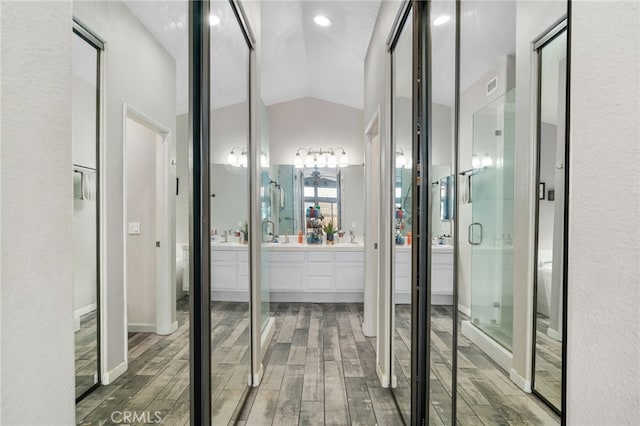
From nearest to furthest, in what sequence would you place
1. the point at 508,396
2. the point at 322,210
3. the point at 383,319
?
the point at 508,396 < the point at 383,319 < the point at 322,210

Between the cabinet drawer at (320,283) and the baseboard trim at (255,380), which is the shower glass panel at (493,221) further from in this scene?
A: the cabinet drawer at (320,283)

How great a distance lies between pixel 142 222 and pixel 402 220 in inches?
62.0

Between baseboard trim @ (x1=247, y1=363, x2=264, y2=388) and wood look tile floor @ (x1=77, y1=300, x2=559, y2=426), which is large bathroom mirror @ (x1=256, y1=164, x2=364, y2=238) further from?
baseboard trim @ (x1=247, y1=363, x2=264, y2=388)

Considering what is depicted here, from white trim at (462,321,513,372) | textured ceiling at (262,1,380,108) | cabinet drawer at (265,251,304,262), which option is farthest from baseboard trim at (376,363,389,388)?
textured ceiling at (262,1,380,108)

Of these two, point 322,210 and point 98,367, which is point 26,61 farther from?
point 322,210

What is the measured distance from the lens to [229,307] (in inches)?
71.4

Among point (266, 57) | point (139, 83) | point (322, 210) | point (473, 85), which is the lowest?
point (322, 210)

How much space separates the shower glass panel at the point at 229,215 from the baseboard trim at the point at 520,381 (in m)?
1.20

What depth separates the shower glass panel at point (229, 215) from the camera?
1582mm

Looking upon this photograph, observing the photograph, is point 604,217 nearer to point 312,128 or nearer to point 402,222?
point 402,222

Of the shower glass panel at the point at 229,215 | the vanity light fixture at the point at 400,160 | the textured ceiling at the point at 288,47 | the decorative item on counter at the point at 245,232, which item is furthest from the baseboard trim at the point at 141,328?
the vanity light fixture at the point at 400,160

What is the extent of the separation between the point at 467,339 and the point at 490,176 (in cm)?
60

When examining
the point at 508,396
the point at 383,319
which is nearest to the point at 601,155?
the point at 508,396

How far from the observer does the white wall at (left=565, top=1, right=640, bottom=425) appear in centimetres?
48
